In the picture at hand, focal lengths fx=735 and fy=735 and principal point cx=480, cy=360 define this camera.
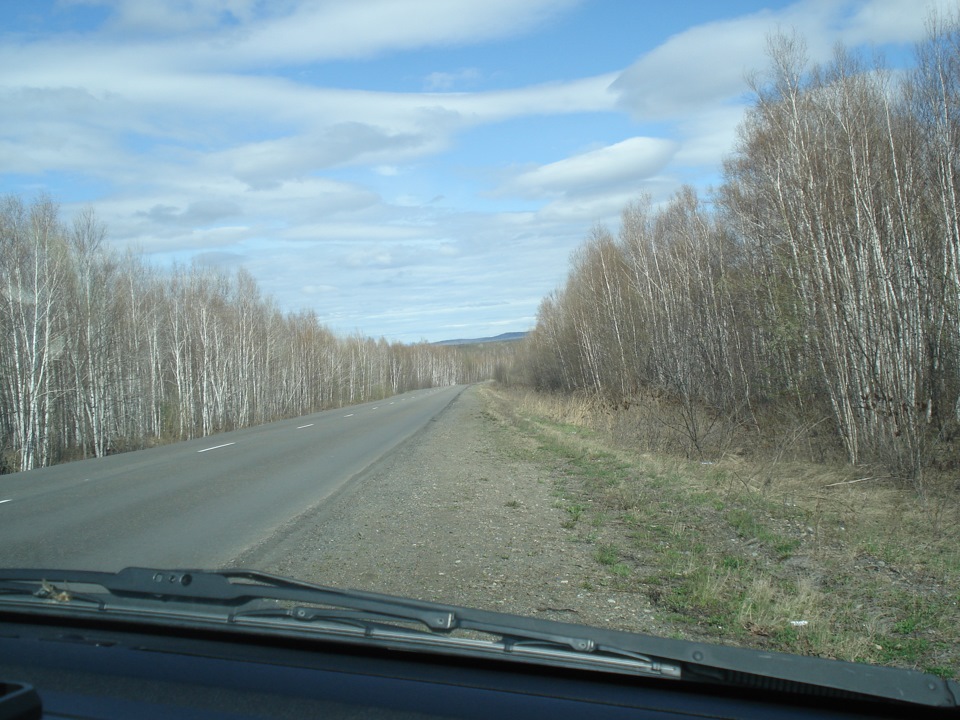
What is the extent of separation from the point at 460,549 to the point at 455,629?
453cm

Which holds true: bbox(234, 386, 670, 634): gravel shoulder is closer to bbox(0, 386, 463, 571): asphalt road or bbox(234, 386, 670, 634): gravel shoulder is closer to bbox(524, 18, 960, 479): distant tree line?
bbox(0, 386, 463, 571): asphalt road

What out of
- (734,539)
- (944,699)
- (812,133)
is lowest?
(734,539)

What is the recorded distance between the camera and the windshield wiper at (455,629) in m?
2.52

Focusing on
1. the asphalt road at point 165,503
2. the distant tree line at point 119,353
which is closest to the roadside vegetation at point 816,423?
the asphalt road at point 165,503

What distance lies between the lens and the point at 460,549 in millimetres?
7375

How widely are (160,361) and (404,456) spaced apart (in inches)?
1333

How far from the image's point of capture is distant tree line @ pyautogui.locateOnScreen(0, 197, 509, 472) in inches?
1025

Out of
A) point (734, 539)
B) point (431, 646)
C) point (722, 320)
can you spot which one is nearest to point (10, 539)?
point (431, 646)

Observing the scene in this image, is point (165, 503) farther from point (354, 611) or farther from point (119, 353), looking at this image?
point (119, 353)

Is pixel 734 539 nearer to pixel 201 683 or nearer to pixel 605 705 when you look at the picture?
pixel 605 705

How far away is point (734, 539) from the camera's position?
764cm

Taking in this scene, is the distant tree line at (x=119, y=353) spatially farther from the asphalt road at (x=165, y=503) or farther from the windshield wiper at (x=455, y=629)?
the windshield wiper at (x=455, y=629)

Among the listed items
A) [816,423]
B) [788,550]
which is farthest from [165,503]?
[816,423]

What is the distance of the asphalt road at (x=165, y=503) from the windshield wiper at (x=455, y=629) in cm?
344
